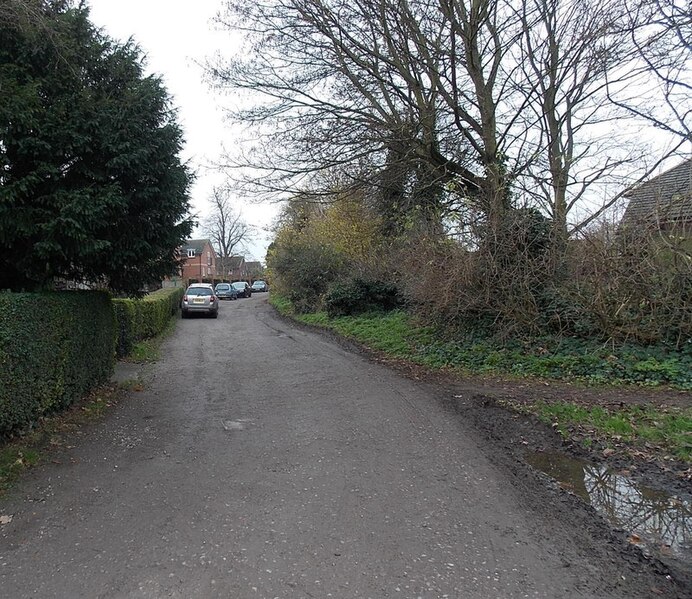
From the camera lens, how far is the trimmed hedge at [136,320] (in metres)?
11.1

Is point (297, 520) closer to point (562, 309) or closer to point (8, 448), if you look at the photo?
point (8, 448)

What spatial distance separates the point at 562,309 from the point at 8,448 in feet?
29.5

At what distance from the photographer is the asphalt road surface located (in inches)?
111

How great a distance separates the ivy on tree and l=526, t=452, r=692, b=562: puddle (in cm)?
548

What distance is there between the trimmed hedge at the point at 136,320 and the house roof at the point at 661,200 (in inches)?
410

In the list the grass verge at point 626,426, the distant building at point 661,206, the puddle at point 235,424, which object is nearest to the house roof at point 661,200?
the distant building at point 661,206

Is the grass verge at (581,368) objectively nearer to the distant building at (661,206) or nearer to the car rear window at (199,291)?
the distant building at (661,206)

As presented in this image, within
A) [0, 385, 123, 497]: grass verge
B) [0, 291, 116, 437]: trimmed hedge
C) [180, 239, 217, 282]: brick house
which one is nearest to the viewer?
[0, 385, 123, 497]: grass verge

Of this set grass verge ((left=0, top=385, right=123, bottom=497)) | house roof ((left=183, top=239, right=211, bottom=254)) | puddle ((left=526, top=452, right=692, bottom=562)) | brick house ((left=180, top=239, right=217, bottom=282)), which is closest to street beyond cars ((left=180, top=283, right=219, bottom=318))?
grass verge ((left=0, top=385, right=123, bottom=497))

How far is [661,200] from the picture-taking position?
8742mm

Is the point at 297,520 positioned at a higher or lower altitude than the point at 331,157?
lower

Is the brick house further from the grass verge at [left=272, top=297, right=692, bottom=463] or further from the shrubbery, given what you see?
the grass verge at [left=272, top=297, right=692, bottom=463]

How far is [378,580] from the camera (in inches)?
112

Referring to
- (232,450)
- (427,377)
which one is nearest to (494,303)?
(427,377)
